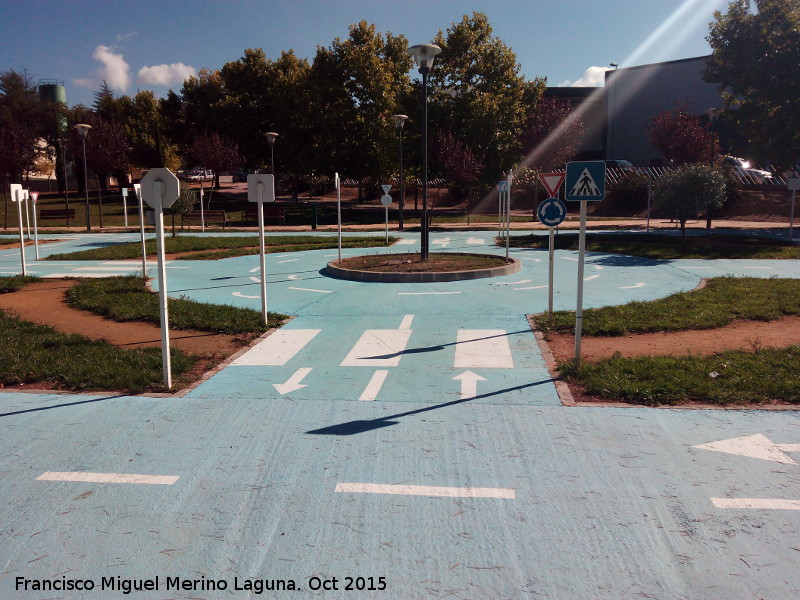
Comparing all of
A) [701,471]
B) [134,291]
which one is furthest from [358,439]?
[134,291]

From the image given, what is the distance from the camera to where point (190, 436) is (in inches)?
226

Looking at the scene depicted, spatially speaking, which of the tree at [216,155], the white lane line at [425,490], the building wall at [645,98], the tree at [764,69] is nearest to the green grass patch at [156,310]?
the white lane line at [425,490]

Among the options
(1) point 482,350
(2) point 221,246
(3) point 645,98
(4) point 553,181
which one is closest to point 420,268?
(4) point 553,181

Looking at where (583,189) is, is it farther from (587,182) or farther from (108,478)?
(108,478)

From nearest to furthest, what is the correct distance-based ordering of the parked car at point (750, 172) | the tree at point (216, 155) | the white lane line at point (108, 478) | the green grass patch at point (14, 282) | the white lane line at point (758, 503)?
the white lane line at point (758, 503)
the white lane line at point (108, 478)
the green grass patch at point (14, 282)
the tree at point (216, 155)
the parked car at point (750, 172)

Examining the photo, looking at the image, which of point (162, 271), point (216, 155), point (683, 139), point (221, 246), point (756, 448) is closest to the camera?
point (756, 448)

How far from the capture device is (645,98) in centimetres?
5172

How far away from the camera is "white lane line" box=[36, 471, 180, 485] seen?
15.8ft

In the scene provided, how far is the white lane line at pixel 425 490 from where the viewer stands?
4555 millimetres

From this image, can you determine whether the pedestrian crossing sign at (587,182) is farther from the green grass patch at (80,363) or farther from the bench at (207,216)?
the bench at (207,216)

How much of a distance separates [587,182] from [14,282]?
12866 millimetres

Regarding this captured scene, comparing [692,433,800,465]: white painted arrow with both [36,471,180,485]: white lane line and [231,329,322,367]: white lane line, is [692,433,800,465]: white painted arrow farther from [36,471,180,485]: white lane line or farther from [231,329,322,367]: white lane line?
[231,329,322,367]: white lane line

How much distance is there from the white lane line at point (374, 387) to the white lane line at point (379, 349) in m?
0.40

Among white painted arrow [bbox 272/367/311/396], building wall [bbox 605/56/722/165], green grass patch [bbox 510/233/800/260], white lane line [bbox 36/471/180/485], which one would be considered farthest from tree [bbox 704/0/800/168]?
white lane line [bbox 36/471/180/485]
